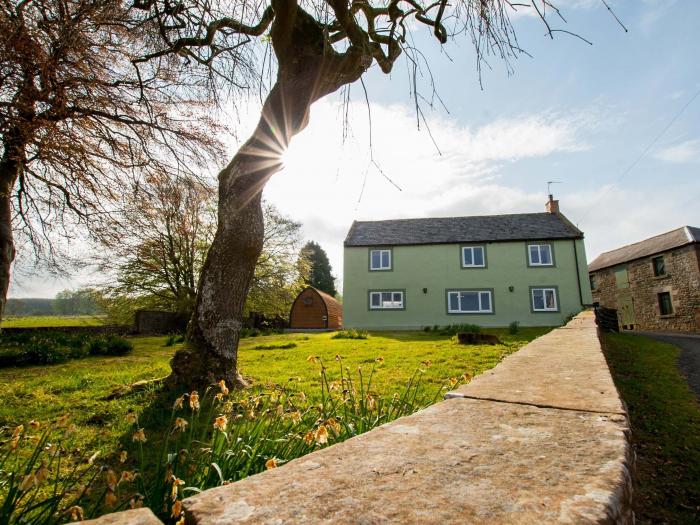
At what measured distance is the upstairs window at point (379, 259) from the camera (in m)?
24.4

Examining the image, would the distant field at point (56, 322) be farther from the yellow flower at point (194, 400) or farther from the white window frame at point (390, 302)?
the yellow flower at point (194, 400)

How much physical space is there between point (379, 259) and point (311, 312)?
7.76 m

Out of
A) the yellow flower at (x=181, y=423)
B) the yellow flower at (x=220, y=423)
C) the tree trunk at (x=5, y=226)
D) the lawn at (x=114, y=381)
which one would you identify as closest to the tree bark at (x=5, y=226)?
the tree trunk at (x=5, y=226)

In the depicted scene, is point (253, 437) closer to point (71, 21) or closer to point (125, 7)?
point (71, 21)

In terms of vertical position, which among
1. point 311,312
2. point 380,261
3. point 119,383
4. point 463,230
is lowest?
point 119,383

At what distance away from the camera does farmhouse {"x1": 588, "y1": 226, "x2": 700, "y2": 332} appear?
2480 cm

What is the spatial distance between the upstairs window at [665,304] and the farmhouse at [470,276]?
33.0 ft

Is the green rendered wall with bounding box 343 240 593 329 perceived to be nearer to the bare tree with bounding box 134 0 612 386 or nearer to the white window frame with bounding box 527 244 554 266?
the white window frame with bounding box 527 244 554 266

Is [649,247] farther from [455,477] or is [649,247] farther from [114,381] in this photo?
[455,477]

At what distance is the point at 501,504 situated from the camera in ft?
2.66

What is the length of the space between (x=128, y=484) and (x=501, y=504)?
2625 millimetres

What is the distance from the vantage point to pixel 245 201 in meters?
5.29

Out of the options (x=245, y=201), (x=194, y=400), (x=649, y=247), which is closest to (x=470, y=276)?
(x=649, y=247)

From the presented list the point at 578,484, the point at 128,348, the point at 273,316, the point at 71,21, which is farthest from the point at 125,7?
the point at 273,316
